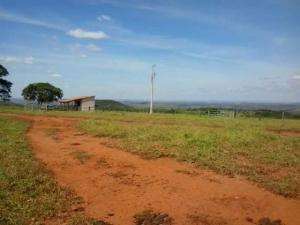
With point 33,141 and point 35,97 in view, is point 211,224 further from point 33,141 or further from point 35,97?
point 35,97

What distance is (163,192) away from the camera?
27.8 ft

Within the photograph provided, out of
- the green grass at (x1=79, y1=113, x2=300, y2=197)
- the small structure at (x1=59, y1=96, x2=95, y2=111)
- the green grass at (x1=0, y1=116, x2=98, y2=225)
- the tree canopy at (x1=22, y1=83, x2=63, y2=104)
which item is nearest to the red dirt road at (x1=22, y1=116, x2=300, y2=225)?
the green grass at (x1=0, y1=116, x2=98, y2=225)

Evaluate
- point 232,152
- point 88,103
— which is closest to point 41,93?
point 88,103

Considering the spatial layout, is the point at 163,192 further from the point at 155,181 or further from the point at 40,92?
the point at 40,92

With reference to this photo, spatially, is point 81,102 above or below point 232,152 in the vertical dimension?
above

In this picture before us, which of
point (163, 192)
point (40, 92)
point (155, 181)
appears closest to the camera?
point (163, 192)

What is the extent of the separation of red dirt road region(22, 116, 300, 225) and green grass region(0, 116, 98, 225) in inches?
14.3

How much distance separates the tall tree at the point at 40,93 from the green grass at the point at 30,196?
56.5 meters

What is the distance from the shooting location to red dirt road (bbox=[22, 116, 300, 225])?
7211mm

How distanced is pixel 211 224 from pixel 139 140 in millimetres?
8671

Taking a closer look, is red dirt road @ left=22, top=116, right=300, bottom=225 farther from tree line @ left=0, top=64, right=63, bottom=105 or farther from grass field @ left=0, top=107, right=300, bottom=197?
tree line @ left=0, top=64, right=63, bottom=105

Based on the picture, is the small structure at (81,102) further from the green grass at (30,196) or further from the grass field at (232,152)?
the green grass at (30,196)

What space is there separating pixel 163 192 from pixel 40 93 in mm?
60902

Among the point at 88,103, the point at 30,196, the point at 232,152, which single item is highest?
the point at 88,103
